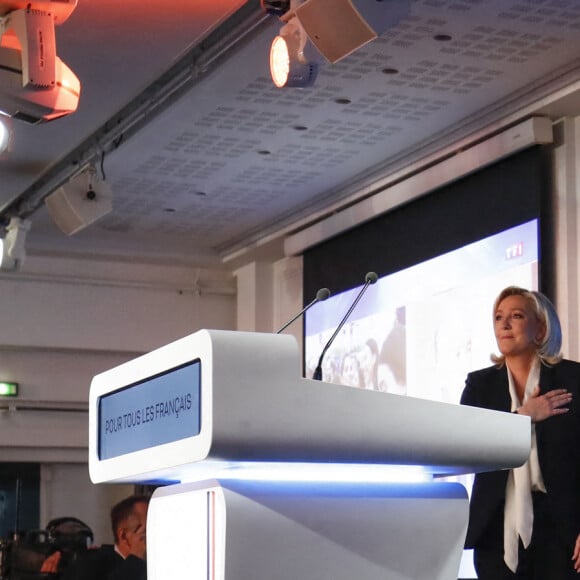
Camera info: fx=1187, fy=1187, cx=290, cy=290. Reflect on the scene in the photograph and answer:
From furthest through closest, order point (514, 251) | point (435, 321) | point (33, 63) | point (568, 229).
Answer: point (435, 321) → point (514, 251) → point (568, 229) → point (33, 63)

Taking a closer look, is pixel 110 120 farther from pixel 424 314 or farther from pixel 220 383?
pixel 220 383

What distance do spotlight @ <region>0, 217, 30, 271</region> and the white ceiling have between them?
3.8 inches

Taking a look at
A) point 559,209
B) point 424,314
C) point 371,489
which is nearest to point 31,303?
point 424,314

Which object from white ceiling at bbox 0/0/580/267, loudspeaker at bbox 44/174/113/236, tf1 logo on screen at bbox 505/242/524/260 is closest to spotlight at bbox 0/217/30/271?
white ceiling at bbox 0/0/580/267

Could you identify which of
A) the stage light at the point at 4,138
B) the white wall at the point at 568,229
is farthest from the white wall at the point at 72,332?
the white wall at the point at 568,229

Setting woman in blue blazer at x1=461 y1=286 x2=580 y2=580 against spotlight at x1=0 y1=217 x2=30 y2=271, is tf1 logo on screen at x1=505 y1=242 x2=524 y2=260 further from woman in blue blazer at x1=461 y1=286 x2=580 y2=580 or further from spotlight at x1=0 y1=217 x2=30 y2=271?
spotlight at x1=0 y1=217 x2=30 y2=271

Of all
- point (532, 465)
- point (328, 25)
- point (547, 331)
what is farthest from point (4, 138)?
point (532, 465)

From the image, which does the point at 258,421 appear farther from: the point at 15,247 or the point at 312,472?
the point at 15,247

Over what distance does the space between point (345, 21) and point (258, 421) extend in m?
2.57

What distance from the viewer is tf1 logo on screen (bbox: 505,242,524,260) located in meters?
5.13

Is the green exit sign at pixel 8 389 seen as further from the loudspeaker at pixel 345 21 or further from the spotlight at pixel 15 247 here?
the loudspeaker at pixel 345 21

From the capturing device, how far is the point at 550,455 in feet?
9.95

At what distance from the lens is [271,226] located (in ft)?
24.2

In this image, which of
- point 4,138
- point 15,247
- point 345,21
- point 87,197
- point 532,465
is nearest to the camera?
point 532,465
